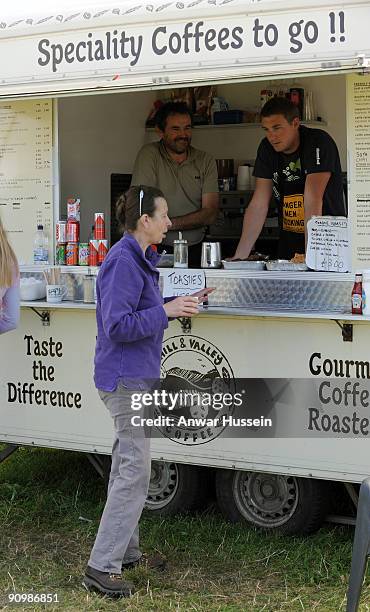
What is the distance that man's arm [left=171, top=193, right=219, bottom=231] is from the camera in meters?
6.27

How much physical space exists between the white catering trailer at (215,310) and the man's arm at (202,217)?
100 centimetres

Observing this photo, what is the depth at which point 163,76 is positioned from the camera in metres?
4.52

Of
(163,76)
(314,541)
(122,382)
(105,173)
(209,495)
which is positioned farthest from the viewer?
(105,173)

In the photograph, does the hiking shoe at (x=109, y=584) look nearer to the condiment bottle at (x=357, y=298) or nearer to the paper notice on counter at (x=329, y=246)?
the condiment bottle at (x=357, y=298)

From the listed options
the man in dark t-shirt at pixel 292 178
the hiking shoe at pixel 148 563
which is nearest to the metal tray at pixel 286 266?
the man in dark t-shirt at pixel 292 178

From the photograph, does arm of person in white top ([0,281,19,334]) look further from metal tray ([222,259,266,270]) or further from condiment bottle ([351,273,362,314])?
condiment bottle ([351,273,362,314])

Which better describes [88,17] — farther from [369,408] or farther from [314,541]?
[314,541]

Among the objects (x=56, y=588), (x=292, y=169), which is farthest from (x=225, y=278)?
(x=56, y=588)

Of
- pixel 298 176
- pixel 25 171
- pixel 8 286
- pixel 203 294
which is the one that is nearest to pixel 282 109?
pixel 298 176

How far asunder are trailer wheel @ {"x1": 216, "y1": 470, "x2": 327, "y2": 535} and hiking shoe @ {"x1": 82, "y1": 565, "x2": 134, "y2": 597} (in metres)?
0.97

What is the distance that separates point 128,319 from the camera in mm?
4062

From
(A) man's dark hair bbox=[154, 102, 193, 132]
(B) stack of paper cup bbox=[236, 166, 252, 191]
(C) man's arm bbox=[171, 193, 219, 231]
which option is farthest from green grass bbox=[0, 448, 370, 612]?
(B) stack of paper cup bbox=[236, 166, 252, 191]

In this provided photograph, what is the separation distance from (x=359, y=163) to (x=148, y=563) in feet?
6.84

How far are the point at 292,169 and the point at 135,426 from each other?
198 centimetres
